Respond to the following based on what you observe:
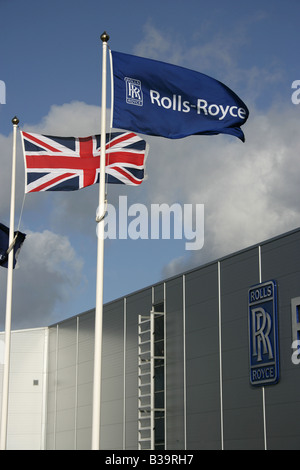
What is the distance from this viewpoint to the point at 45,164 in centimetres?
2300

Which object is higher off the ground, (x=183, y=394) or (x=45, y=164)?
(x=45, y=164)

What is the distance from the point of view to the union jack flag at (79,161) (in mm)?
21828

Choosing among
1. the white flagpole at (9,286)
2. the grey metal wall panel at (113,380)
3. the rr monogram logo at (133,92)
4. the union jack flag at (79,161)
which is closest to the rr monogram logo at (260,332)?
the white flagpole at (9,286)

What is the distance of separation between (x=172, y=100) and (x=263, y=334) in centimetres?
1320

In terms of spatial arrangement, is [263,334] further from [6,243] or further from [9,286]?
[6,243]

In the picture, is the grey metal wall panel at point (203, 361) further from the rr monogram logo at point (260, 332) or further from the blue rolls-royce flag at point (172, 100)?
the blue rolls-royce flag at point (172, 100)

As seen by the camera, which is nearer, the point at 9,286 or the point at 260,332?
the point at 9,286

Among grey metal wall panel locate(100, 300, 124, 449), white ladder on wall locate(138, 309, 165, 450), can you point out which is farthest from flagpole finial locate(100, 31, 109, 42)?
grey metal wall panel locate(100, 300, 124, 449)

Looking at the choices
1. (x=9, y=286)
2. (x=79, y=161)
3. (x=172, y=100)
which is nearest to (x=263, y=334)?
(x=9, y=286)

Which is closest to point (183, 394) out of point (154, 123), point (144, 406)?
point (144, 406)

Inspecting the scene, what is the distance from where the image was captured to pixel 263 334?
1196 inches

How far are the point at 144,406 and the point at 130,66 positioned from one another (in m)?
22.3

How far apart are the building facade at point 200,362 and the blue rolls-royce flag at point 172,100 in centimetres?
1033
